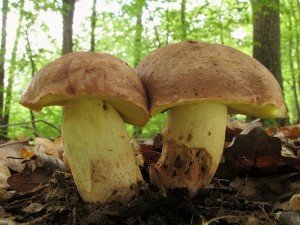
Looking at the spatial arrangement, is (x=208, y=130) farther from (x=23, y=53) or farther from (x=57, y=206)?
(x=23, y=53)

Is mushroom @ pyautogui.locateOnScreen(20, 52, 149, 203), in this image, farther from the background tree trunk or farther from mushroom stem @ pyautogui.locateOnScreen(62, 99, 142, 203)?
the background tree trunk

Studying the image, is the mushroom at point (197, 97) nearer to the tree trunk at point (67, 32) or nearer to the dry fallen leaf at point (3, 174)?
the dry fallen leaf at point (3, 174)

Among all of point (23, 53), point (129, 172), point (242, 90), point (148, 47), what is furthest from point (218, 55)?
point (23, 53)

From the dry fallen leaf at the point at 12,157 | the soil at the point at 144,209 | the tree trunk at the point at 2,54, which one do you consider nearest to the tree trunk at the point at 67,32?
the tree trunk at the point at 2,54

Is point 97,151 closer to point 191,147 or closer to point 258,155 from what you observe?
point 191,147

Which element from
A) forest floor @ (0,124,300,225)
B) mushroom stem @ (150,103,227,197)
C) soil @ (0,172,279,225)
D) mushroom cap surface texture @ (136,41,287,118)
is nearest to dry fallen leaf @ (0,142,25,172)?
forest floor @ (0,124,300,225)

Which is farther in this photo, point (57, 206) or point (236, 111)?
point (236, 111)
